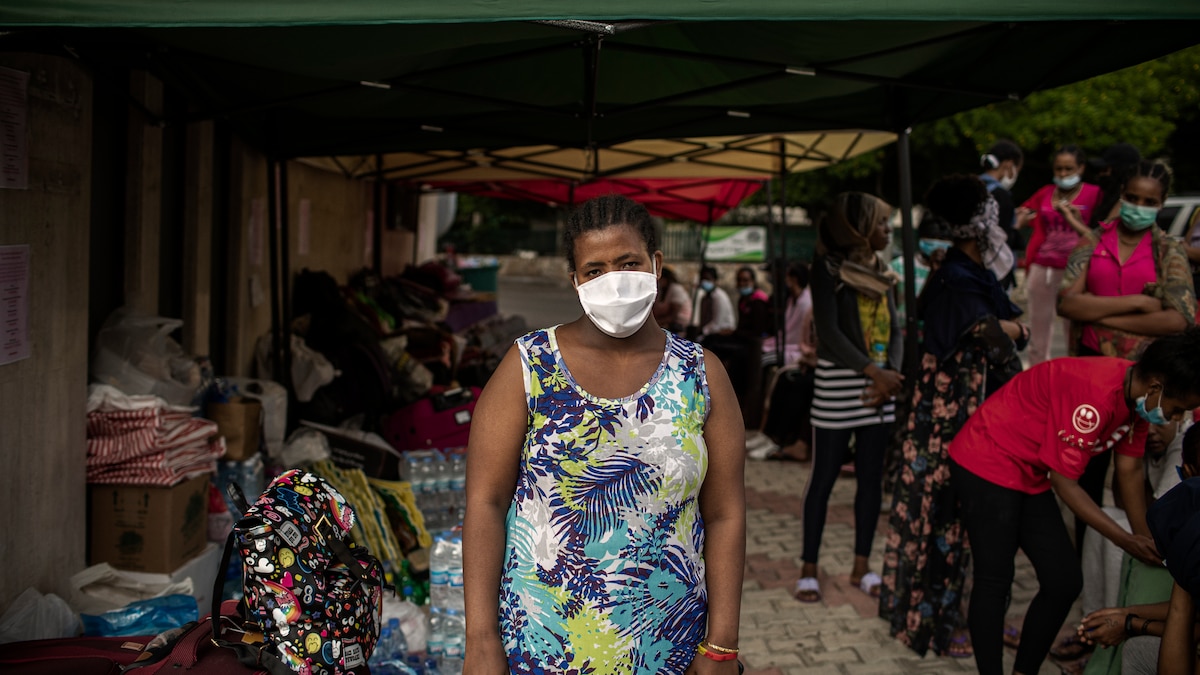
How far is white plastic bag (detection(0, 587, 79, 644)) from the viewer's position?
11.2 feet

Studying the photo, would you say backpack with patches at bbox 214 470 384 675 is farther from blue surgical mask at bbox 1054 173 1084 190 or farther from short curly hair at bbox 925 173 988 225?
blue surgical mask at bbox 1054 173 1084 190

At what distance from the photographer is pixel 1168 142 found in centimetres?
2402

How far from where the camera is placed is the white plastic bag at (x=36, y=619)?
341cm

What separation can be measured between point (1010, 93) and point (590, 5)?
9.96ft

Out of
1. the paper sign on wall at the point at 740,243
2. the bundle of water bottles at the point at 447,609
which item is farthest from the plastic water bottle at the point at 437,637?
the paper sign on wall at the point at 740,243

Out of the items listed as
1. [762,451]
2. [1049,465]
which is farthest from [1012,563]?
[762,451]

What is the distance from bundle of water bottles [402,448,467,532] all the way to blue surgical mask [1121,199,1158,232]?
3.78 meters

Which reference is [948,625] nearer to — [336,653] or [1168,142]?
[336,653]

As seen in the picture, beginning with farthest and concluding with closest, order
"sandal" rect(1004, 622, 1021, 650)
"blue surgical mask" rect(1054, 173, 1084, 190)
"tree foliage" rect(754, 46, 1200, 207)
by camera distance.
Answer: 1. "tree foliage" rect(754, 46, 1200, 207)
2. "blue surgical mask" rect(1054, 173, 1084, 190)
3. "sandal" rect(1004, 622, 1021, 650)

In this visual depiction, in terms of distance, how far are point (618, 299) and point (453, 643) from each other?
242 cm

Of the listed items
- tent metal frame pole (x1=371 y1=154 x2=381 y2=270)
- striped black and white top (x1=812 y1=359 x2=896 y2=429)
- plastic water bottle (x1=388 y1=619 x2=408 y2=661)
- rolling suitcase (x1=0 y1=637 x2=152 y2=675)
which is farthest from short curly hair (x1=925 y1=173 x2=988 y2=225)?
tent metal frame pole (x1=371 y1=154 x2=381 y2=270)

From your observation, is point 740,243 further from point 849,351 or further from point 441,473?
point 849,351

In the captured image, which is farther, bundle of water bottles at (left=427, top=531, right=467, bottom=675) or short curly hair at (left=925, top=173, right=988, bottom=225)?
Result: short curly hair at (left=925, top=173, right=988, bottom=225)

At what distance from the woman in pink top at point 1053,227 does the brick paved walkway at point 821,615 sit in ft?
7.43
